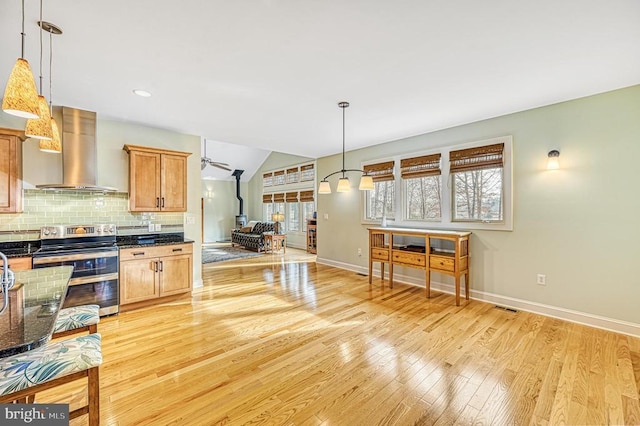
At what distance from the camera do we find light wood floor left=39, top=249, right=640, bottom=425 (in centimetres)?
183

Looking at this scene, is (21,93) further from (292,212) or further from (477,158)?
(292,212)

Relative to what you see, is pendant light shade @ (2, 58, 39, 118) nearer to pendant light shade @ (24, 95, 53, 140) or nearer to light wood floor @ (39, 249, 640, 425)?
pendant light shade @ (24, 95, 53, 140)

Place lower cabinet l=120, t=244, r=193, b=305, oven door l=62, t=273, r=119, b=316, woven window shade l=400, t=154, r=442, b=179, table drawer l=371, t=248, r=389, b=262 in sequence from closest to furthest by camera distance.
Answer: oven door l=62, t=273, r=119, b=316
lower cabinet l=120, t=244, r=193, b=305
woven window shade l=400, t=154, r=442, b=179
table drawer l=371, t=248, r=389, b=262

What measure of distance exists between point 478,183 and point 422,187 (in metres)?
0.88

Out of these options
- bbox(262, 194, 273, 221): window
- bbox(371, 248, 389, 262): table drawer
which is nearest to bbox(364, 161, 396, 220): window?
bbox(371, 248, 389, 262): table drawer

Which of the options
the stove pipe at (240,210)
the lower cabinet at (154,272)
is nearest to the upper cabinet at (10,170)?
the lower cabinet at (154,272)

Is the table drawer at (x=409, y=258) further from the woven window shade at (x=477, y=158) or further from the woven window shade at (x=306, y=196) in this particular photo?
the woven window shade at (x=306, y=196)

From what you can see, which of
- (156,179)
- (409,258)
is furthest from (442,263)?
(156,179)

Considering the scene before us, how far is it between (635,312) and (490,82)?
2.83 metres

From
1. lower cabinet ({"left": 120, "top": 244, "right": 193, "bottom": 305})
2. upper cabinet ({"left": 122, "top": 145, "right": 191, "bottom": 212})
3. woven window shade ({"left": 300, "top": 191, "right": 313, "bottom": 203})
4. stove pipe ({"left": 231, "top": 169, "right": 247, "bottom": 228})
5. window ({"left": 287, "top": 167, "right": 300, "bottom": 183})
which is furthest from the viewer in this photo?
stove pipe ({"left": 231, "top": 169, "right": 247, "bottom": 228})

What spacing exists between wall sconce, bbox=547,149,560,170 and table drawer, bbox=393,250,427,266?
74.8 inches

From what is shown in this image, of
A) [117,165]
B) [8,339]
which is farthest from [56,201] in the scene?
[8,339]

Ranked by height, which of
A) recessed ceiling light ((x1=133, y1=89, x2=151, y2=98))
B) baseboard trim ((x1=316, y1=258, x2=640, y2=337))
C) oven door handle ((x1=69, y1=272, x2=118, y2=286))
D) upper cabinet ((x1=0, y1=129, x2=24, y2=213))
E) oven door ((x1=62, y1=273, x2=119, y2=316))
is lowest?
baseboard trim ((x1=316, y1=258, x2=640, y2=337))

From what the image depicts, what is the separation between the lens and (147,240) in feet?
13.4
